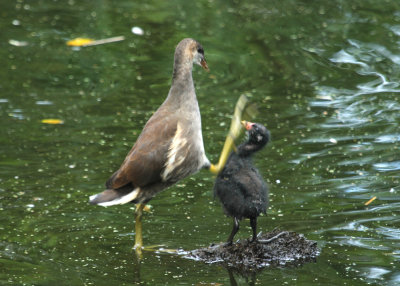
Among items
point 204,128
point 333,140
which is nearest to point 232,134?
point 333,140

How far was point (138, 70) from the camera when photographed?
974 centimetres

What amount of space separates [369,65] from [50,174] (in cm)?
441

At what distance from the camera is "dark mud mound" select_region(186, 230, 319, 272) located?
17.8 ft

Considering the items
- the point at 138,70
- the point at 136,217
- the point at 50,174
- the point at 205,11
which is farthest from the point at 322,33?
the point at 136,217

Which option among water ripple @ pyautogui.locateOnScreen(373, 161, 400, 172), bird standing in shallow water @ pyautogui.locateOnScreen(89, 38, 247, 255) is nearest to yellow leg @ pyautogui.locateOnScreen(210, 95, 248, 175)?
bird standing in shallow water @ pyautogui.locateOnScreen(89, 38, 247, 255)

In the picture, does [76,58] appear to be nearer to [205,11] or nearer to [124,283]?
[205,11]

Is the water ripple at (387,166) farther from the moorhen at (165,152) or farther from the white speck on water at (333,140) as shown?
the moorhen at (165,152)

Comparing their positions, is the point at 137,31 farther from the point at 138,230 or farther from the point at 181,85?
the point at 138,230

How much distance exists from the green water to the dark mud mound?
0.09 m

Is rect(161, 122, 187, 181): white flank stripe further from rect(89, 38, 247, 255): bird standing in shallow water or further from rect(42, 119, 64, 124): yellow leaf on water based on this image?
rect(42, 119, 64, 124): yellow leaf on water

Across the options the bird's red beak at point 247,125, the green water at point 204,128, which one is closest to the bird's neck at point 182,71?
the bird's red beak at point 247,125

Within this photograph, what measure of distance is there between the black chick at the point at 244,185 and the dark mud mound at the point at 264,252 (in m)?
0.07

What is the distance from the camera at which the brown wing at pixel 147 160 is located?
5.58m

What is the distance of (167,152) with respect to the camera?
18.4 feet
